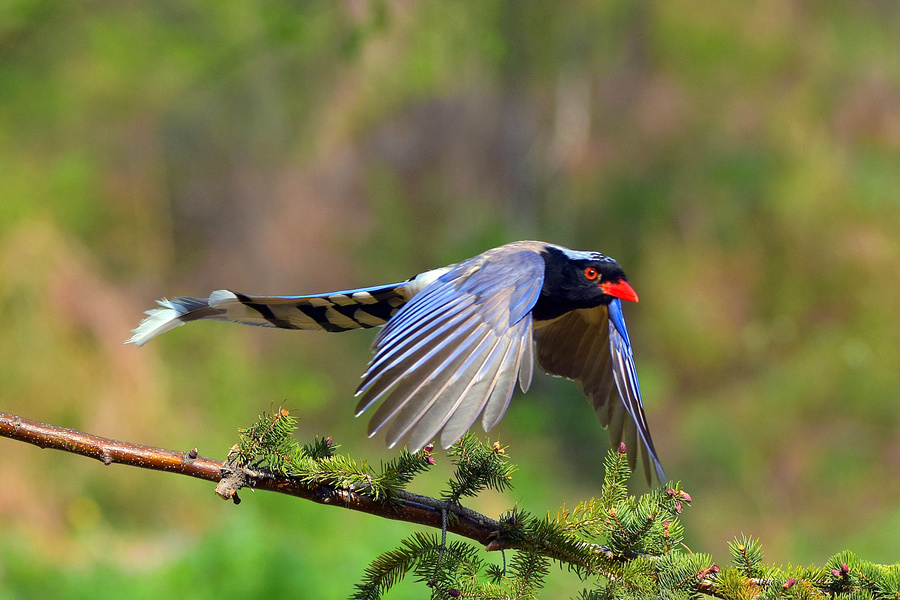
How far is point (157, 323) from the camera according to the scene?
199 centimetres

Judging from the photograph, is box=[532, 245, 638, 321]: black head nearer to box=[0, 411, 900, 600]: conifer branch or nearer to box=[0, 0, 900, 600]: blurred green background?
box=[0, 411, 900, 600]: conifer branch

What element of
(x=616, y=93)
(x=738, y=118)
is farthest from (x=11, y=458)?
(x=738, y=118)

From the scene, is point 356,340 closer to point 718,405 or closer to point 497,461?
point 718,405

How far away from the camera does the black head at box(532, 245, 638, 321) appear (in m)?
2.46

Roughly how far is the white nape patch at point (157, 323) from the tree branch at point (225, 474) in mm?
572

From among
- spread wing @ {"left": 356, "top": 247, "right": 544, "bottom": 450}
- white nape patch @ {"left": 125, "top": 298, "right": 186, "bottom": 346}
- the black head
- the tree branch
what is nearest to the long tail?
white nape patch @ {"left": 125, "top": 298, "right": 186, "bottom": 346}

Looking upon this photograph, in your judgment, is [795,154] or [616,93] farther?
[616,93]

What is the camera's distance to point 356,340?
604 centimetres

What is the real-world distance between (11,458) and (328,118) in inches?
129

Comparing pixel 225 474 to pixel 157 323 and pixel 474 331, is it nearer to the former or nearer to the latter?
pixel 474 331

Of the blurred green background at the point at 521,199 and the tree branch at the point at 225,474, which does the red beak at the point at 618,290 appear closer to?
the tree branch at the point at 225,474

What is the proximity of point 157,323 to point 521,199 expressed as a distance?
4495mm

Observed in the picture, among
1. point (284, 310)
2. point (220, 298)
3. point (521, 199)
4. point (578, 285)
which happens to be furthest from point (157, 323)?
point (521, 199)

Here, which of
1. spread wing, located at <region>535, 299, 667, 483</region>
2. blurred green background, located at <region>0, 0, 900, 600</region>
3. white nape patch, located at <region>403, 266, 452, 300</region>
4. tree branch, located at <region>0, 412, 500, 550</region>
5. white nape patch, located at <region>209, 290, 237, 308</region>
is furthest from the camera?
blurred green background, located at <region>0, 0, 900, 600</region>
